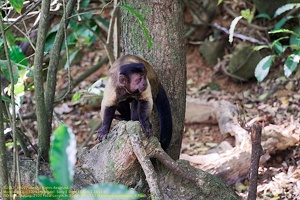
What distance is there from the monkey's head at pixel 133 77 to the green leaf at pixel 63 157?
2.28 m

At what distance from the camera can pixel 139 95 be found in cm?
359

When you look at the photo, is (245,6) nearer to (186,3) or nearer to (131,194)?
(186,3)

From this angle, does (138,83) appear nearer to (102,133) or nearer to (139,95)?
(139,95)

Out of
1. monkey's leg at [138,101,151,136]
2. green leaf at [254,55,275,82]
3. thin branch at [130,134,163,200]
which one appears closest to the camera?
thin branch at [130,134,163,200]

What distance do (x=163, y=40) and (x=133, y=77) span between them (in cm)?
39

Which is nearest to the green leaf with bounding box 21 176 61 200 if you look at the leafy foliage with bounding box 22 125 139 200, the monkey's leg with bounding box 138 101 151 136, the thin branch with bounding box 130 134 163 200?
the leafy foliage with bounding box 22 125 139 200

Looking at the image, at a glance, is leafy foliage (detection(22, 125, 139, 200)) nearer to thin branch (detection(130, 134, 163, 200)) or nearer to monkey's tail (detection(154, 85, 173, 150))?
thin branch (detection(130, 134, 163, 200))

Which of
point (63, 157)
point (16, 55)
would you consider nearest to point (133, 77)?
point (16, 55)

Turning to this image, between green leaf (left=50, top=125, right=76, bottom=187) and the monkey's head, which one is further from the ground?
the monkey's head

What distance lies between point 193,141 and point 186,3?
2321mm

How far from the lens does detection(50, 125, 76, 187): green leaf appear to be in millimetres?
1045

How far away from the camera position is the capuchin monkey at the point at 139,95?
3477mm

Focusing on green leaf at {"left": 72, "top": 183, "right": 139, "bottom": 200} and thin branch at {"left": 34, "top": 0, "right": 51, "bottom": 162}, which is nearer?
green leaf at {"left": 72, "top": 183, "right": 139, "bottom": 200}

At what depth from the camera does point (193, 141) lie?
5680 millimetres
